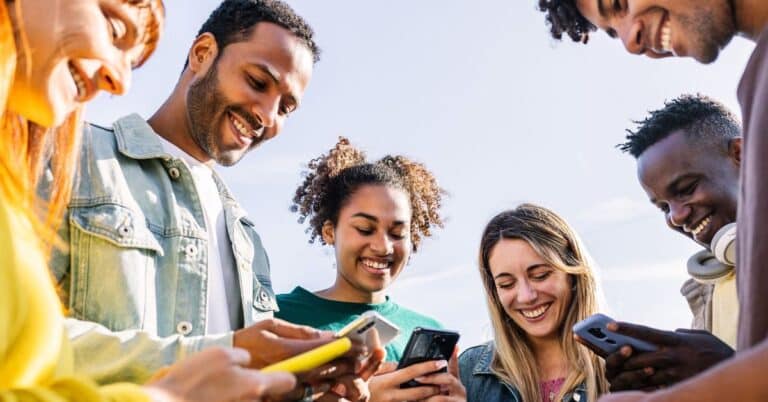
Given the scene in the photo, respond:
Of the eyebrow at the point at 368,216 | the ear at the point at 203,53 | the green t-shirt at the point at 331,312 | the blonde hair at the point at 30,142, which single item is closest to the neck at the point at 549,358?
the green t-shirt at the point at 331,312

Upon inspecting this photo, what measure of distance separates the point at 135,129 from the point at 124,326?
38.7 inches

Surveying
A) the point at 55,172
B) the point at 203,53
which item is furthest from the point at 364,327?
the point at 203,53

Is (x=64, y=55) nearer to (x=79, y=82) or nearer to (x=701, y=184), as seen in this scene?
(x=79, y=82)

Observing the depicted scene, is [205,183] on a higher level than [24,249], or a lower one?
higher

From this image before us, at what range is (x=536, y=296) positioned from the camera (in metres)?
4.78

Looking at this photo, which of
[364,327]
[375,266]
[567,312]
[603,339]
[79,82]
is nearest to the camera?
[79,82]

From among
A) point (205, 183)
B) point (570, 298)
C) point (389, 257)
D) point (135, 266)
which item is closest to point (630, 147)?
point (570, 298)

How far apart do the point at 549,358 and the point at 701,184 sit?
143 cm

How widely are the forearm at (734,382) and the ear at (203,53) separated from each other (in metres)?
3.11

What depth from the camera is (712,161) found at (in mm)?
5125

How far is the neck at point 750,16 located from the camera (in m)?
2.30

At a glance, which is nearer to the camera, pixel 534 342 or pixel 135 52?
pixel 135 52

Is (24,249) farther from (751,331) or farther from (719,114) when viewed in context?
(719,114)

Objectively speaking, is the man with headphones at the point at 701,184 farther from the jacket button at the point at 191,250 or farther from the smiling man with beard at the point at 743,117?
the jacket button at the point at 191,250
